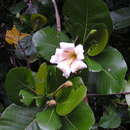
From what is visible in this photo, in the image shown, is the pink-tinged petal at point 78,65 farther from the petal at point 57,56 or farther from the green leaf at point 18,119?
the green leaf at point 18,119

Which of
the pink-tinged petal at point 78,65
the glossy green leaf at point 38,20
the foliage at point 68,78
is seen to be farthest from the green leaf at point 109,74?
the glossy green leaf at point 38,20

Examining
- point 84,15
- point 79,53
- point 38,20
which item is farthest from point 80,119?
point 38,20

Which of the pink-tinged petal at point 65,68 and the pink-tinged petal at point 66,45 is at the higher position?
the pink-tinged petal at point 66,45

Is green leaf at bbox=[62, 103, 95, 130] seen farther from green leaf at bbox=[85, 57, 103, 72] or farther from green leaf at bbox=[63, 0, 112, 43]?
green leaf at bbox=[63, 0, 112, 43]

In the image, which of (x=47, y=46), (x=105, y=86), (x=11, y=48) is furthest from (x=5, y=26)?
(x=105, y=86)

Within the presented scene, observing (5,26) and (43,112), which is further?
(5,26)

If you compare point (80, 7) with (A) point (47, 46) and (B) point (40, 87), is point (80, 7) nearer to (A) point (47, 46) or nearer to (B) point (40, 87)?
(A) point (47, 46)
